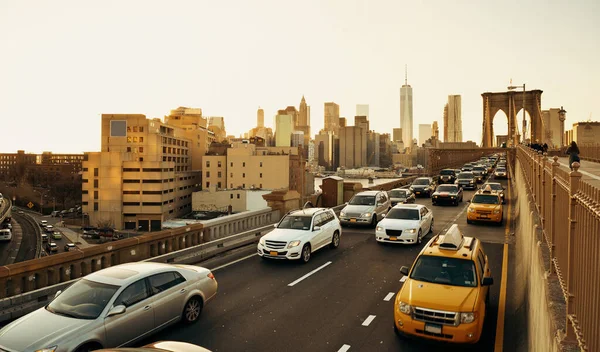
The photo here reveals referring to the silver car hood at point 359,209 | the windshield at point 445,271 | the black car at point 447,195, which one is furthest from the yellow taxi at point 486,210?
the windshield at point 445,271

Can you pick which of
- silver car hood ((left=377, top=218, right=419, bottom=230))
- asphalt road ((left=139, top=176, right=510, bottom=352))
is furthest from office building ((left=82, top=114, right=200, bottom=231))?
asphalt road ((left=139, top=176, right=510, bottom=352))

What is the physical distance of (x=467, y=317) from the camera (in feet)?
25.5

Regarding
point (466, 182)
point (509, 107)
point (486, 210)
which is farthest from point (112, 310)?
point (509, 107)

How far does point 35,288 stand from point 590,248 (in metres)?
10.6

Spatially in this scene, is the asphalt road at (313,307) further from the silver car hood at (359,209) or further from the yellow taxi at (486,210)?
the yellow taxi at (486,210)

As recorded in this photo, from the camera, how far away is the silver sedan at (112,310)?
6.72 metres

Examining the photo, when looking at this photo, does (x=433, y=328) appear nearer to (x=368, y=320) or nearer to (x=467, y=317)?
(x=467, y=317)

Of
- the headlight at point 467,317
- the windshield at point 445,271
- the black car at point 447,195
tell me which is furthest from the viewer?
the black car at point 447,195

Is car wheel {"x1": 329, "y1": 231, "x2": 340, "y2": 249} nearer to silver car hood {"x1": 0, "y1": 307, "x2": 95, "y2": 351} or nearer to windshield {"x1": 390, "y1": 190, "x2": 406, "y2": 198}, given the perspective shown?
silver car hood {"x1": 0, "y1": 307, "x2": 95, "y2": 351}

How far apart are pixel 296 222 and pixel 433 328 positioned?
8.18 m

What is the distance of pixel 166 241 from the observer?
548 inches

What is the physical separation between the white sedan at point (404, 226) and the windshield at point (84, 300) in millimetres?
11497

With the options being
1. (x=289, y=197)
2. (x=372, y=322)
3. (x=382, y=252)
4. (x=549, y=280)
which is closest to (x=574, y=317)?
(x=549, y=280)

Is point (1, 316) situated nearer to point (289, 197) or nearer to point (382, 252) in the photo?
point (382, 252)
